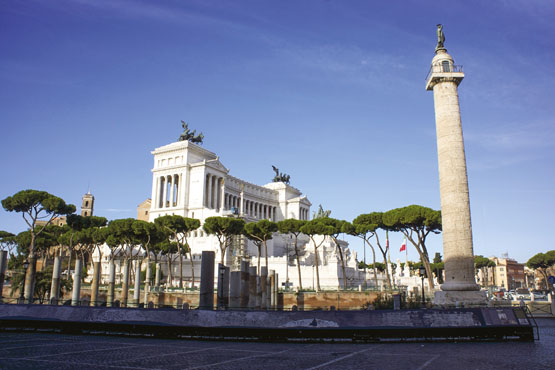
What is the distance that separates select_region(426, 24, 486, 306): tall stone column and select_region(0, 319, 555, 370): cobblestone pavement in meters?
10.7

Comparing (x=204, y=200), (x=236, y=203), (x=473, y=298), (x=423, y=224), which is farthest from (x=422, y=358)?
(x=236, y=203)

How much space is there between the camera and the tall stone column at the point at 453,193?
83.9ft

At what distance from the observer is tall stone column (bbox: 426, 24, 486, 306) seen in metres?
25.6

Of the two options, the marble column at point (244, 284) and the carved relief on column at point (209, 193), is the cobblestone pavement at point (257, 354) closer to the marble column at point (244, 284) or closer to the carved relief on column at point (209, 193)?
the marble column at point (244, 284)

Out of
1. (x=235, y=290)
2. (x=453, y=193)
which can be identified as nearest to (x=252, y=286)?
(x=235, y=290)

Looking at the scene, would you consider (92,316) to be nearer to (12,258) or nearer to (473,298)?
(473,298)

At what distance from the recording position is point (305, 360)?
35.1ft

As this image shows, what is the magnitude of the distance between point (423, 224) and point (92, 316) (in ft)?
123

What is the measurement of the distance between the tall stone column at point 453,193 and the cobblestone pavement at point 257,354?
423 inches

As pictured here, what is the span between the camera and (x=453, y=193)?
26.7 m

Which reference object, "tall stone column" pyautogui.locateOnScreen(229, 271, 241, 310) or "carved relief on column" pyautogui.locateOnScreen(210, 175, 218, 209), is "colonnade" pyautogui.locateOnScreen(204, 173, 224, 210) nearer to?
"carved relief on column" pyautogui.locateOnScreen(210, 175, 218, 209)

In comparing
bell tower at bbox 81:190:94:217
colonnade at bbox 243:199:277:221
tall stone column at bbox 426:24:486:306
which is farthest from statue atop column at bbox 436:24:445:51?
bell tower at bbox 81:190:94:217

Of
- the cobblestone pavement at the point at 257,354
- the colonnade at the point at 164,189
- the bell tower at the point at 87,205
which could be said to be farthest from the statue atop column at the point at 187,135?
the cobblestone pavement at the point at 257,354

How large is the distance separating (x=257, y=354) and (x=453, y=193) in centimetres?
1917
